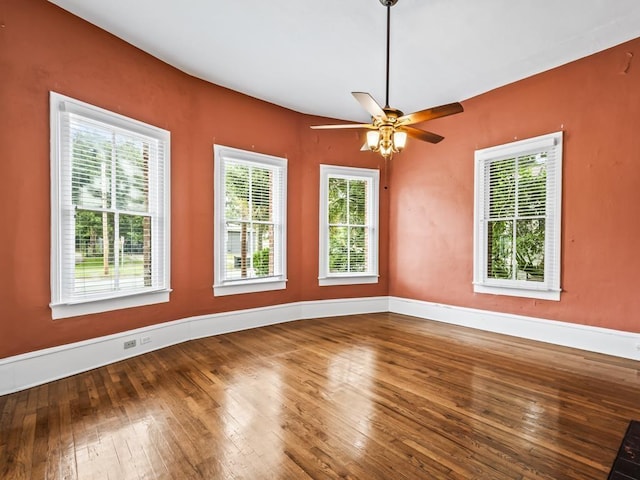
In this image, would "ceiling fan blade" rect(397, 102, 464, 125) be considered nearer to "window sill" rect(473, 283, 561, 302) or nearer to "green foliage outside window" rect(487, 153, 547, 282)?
"green foliage outside window" rect(487, 153, 547, 282)

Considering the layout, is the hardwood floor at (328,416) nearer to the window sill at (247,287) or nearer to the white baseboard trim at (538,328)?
the white baseboard trim at (538,328)

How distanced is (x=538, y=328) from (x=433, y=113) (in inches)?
130

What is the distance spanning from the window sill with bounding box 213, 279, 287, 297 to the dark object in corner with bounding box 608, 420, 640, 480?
417cm

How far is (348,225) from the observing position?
6.02 meters

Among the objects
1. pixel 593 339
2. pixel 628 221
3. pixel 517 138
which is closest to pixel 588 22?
pixel 517 138

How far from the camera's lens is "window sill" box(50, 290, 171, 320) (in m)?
3.18

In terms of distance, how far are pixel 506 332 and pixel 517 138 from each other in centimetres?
266

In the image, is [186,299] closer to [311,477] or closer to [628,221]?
[311,477]

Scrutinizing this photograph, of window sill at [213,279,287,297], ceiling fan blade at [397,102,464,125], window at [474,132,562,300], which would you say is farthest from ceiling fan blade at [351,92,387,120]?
window sill at [213,279,287,297]

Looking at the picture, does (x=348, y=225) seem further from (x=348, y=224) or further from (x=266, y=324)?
(x=266, y=324)

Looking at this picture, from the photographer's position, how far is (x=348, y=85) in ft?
15.4

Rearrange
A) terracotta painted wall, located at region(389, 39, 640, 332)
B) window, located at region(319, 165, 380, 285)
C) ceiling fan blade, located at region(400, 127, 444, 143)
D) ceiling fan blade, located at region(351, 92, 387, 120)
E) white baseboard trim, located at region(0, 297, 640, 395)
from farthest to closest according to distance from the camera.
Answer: window, located at region(319, 165, 380, 285) → terracotta painted wall, located at region(389, 39, 640, 332) → ceiling fan blade, located at region(400, 127, 444, 143) → white baseboard trim, located at region(0, 297, 640, 395) → ceiling fan blade, located at region(351, 92, 387, 120)

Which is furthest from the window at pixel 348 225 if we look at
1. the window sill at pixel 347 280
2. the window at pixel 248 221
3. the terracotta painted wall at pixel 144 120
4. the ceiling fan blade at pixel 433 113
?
the ceiling fan blade at pixel 433 113

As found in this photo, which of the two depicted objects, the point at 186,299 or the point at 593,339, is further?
the point at 186,299
